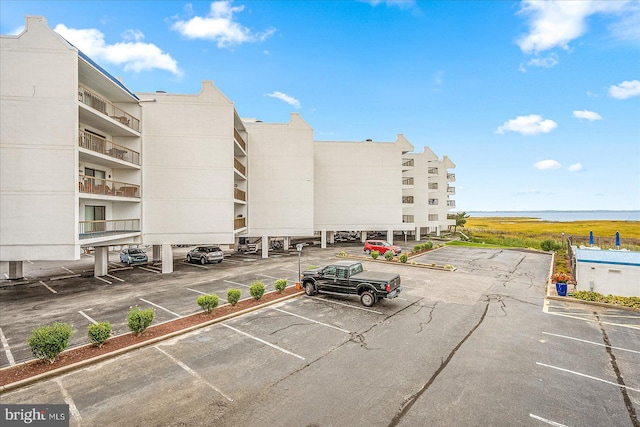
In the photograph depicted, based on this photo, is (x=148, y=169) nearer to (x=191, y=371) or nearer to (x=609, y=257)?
(x=191, y=371)

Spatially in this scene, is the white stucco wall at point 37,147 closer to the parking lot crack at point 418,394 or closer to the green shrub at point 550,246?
the parking lot crack at point 418,394

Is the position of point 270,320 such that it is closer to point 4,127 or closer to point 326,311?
point 326,311

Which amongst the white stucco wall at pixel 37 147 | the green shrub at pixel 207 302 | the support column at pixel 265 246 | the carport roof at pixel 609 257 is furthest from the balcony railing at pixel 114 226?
the carport roof at pixel 609 257

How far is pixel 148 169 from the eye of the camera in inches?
900

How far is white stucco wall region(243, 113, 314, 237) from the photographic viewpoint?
104 ft

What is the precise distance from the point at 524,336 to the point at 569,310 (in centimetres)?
524

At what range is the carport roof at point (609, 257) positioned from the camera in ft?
50.4

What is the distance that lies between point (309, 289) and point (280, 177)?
18221 millimetres

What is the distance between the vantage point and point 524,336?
11117 mm

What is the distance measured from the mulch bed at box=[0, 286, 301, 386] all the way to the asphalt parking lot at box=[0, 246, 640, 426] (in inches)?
25.9

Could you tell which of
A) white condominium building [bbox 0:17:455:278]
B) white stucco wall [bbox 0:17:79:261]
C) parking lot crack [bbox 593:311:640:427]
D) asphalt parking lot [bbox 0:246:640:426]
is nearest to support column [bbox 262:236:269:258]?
white condominium building [bbox 0:17:455:278]

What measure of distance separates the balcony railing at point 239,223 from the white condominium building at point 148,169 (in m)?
0.10

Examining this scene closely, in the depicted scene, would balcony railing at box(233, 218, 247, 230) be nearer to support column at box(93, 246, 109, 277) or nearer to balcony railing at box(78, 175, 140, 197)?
balcony railing at box(78, 175, 140, 197)

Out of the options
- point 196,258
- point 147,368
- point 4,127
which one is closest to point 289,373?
point 147,368
